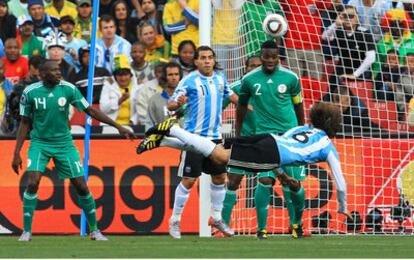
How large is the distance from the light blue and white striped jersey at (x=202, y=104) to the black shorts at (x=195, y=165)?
0.67 feet

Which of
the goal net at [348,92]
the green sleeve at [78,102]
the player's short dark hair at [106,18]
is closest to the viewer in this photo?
the green sleeve at [78,102]

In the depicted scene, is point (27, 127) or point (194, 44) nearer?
point (27, 127)

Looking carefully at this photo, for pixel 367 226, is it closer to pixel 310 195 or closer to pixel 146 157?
pixel 310 195

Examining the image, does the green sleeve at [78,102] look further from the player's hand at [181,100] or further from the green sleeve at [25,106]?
the player's hand at [181,100]

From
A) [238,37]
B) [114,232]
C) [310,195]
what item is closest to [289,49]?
[238,37]

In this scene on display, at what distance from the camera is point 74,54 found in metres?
19.4

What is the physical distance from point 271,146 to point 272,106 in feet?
5.80

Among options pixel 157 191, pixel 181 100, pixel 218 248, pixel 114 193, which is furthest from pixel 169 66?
pixel 218 248

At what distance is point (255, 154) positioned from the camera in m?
12.1

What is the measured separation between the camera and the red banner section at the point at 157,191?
1578cm

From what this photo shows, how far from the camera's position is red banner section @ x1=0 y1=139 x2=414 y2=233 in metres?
15.8

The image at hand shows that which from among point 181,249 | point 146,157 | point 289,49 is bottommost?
point 181,249

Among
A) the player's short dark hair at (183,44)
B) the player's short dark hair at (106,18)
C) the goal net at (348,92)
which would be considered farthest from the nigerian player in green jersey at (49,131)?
the player's short dark hair at (106,18)

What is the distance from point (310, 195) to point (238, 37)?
2.41 metres
